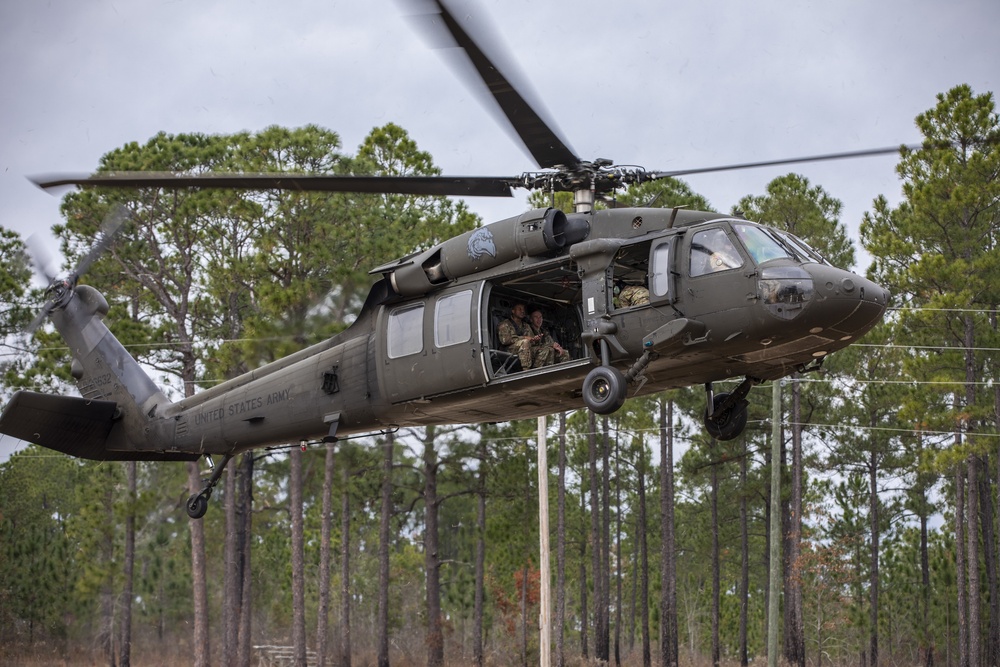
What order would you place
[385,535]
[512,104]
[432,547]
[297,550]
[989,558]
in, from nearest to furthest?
[512,104] → [297,550] → [432,547] → [385,535] → [989,558]

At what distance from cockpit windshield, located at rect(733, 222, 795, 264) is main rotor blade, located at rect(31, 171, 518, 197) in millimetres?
2747

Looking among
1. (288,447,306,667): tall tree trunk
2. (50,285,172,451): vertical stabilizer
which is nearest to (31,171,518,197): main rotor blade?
(50,285,172,451): vertical stabilizer

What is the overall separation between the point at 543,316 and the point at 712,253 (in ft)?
8.88

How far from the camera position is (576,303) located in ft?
41.7

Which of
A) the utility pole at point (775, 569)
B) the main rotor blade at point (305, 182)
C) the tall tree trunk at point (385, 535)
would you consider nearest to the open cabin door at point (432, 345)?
the main rotor blade at point (305, 182)

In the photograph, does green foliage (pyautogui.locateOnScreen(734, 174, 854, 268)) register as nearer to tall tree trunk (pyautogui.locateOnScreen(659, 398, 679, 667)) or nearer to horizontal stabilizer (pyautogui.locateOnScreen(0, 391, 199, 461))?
tall tree trunk (pyautogui.locateOnScreen(659, 398, 679, 667))

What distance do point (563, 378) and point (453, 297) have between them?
1.65m

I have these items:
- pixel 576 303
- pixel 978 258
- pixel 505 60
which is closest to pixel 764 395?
pixel 978 258

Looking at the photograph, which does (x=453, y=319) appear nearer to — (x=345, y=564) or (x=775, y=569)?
(x=775, y=569)

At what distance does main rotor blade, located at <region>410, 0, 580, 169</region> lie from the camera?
8.77 m

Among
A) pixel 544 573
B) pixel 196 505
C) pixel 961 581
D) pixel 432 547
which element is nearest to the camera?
pixel 196 505

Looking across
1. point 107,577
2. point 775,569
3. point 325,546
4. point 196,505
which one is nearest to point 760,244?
point 196,505

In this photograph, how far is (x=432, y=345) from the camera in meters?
12.2

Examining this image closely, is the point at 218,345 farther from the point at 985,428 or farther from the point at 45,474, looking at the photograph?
the point at 45,474
